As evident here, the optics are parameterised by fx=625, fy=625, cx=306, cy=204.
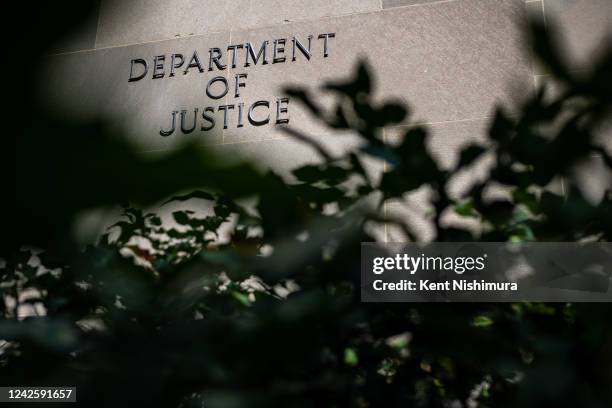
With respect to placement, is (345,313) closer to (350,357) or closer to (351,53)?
(350,357)

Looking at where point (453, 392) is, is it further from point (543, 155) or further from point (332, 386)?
point (543, 155)

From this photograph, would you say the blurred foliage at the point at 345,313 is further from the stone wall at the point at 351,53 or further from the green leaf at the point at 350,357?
the stone wall at the point at 351,53

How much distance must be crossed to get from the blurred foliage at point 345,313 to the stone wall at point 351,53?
7.26 ft

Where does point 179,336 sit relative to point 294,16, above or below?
below

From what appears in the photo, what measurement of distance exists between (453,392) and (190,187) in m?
0.92

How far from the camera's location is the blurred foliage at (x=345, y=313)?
73 centimetres

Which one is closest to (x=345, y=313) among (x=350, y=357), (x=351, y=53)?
(x=350, y=357)

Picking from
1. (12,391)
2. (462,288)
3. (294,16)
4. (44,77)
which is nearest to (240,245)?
(462,288)

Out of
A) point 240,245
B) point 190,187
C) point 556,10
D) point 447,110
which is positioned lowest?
point 190,187

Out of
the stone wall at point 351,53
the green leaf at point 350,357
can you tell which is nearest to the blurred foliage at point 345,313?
the green leaf at point 350,357

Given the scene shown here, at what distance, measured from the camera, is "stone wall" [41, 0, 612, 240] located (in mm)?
3770

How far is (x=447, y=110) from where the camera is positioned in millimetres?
3779

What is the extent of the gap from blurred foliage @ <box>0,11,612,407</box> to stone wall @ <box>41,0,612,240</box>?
2.21 m

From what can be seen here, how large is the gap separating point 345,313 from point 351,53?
10.7 feet
